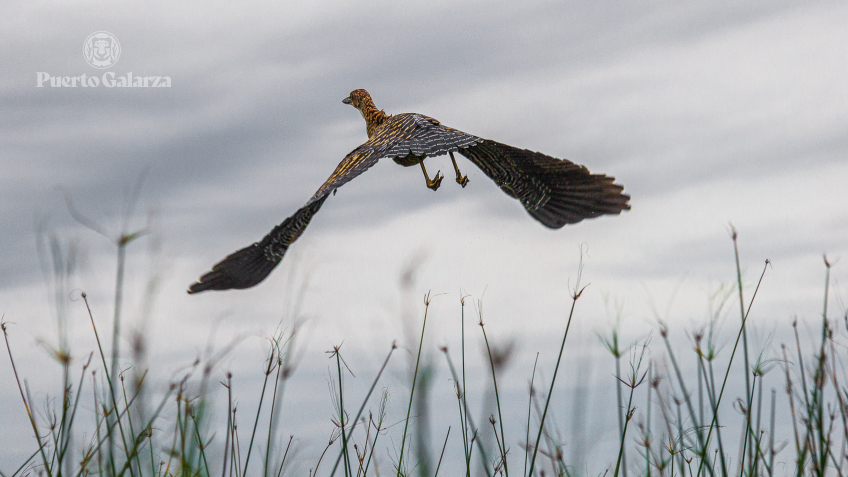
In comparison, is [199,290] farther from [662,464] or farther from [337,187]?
[662,464]

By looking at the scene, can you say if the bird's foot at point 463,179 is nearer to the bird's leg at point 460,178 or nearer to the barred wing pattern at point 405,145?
the bird's leg at point 460,178

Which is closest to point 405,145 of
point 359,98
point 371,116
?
point 371,116

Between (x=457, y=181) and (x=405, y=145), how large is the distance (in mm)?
815

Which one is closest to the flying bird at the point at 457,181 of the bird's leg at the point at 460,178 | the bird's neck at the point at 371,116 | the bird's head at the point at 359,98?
the bird's leg at the point at 460,178

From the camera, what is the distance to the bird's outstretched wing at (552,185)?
480 cm

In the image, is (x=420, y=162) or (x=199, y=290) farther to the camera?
(x=420, y=162)

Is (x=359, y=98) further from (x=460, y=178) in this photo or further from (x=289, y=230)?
(x=289, y=230)

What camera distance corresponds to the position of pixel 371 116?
6945mm

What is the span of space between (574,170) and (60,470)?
3.71 metres

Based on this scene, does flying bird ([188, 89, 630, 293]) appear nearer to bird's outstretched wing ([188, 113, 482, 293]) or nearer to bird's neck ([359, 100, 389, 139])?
bird's outstretched wing ([188, 113, 482, 293])

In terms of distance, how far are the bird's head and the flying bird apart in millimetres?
1684

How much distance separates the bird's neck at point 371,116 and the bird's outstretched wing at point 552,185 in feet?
5.56

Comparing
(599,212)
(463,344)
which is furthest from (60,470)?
(599,212)

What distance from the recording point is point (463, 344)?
9.52 ft
